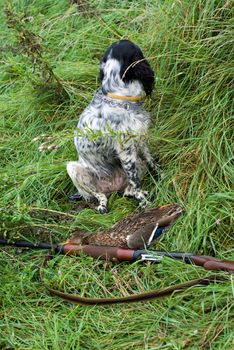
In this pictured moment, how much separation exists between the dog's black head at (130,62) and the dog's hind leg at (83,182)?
0.66 m

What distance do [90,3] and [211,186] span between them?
265 centimetres

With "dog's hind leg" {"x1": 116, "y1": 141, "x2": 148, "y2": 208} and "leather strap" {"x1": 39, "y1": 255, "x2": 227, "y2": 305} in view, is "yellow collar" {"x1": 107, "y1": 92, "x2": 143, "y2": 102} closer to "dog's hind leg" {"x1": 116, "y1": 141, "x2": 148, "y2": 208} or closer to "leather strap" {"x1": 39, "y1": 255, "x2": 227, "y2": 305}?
"dog's hind leg" {"x1": 116, "y1": 141, "x2": 148, "y2": 208}

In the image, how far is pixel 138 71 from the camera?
15.9 feet

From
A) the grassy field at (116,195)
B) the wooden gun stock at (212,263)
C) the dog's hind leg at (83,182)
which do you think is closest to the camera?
the grassy field at (116,195)

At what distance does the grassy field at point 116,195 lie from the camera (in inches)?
146

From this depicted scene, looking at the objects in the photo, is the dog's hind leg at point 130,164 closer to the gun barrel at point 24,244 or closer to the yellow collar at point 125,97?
the yellow collar at point 125,97

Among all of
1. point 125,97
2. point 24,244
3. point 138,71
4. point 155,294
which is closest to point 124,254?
point 155,294

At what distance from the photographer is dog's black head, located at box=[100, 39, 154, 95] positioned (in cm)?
482

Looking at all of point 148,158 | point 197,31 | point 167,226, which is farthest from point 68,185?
point 197,31

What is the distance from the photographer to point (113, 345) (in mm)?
3596

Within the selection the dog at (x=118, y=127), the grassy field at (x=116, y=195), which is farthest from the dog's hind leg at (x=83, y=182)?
the grassy field at (x=116, y=195)

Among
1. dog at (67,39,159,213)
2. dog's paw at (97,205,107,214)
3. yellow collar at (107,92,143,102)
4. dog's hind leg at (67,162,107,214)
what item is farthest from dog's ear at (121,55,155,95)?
dog's paw at (97,205,107,214)

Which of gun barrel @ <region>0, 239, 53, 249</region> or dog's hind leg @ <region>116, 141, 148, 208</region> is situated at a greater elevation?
dog's hind leg @ <region>116, 141, 148, 208</region>

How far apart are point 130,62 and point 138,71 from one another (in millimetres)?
84
